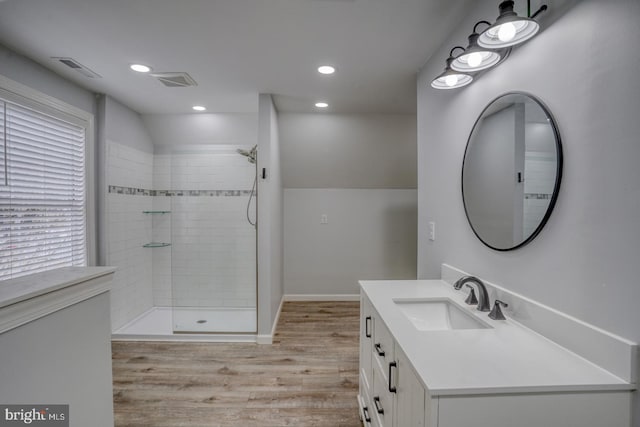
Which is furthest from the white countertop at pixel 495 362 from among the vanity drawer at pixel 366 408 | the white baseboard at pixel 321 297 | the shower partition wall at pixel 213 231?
the white baseboard at pixel 321 297

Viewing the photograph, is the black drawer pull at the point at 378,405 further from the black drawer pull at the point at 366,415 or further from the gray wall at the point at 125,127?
the gray wall at the point at 125,127

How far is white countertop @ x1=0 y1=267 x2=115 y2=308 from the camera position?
962 mm

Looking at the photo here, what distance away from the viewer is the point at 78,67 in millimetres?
2277

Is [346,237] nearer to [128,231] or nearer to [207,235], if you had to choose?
[207,235]

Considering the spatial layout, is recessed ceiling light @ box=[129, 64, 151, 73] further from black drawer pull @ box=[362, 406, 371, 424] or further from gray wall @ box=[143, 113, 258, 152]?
black drawer pull @ box=[362, 406, 371, 424]

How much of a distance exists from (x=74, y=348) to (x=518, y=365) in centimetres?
165

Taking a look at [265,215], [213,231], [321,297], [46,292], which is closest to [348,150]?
[265,215]

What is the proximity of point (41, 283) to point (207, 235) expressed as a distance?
239cm

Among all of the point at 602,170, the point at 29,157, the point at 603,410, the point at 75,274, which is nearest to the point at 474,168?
the point at 602,170

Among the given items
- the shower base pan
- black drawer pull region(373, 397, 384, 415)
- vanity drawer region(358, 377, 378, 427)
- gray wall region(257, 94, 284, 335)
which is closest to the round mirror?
black drawer pull region(373, 397, 384, 415)

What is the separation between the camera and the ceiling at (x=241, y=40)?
5.21 feet

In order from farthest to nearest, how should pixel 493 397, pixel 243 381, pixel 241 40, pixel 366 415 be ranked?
pixel 243 381 < pixel 241 40 < pixel 366 415 < pixel 493 397

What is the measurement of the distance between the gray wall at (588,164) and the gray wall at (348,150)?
78.5 inches

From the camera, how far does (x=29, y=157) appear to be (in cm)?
222
